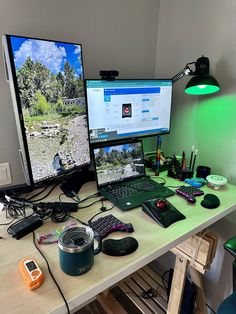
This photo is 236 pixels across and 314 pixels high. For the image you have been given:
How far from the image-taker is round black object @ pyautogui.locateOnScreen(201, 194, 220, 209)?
991 mm

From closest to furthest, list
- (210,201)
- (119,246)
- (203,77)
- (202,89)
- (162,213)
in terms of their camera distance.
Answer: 1. (119,246)
2. (162,213)
3. (210,201)
4. (203,77)
5. (202,89)

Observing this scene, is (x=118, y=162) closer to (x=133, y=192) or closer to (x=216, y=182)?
(x=133, y=192)

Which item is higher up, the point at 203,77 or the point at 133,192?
the point at 203,77

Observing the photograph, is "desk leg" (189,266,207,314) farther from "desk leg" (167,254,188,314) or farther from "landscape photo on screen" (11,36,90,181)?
"landscape photo on screen" (11,36,90,181)

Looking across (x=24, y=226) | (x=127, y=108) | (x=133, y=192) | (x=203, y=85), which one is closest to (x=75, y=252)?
(x=24, y=226)

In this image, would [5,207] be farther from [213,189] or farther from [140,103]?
[213,189]

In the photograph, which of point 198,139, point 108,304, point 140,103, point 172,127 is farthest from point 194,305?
point 140,103

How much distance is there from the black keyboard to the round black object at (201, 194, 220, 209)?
0.49 feet

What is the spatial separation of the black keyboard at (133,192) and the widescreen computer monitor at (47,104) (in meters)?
0.22

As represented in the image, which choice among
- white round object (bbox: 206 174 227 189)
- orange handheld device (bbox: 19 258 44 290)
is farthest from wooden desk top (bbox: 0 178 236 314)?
white round object (bbox: 206 174 227 189)

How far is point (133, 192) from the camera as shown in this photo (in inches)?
42.9

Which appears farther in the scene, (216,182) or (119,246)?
(216,182)

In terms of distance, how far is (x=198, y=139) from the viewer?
1410 mm

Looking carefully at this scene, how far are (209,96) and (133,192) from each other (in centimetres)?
73
